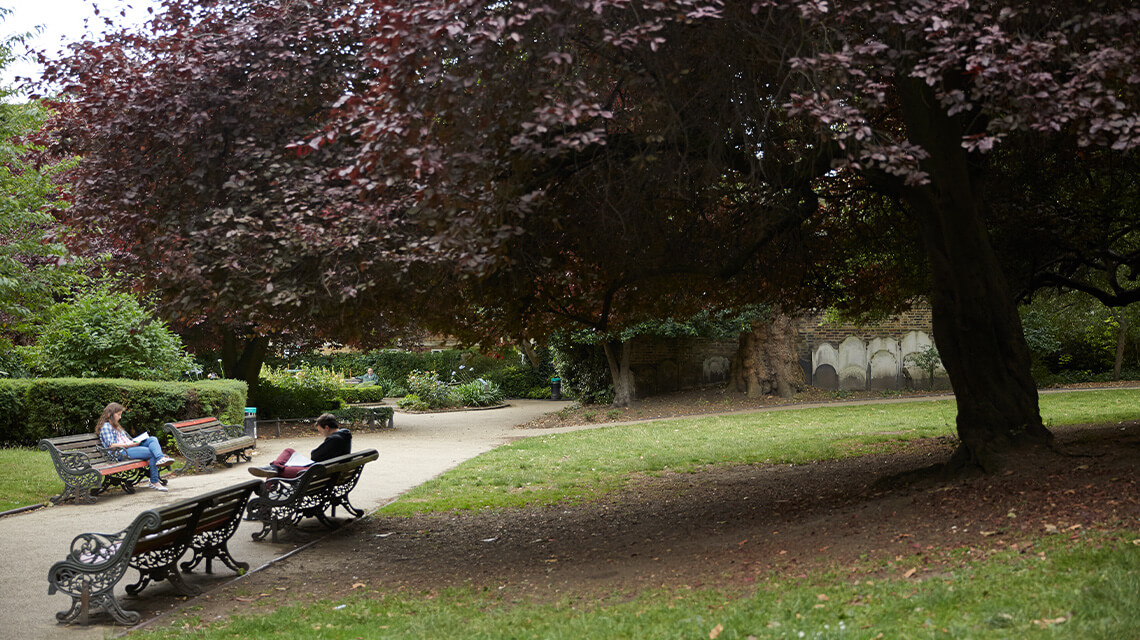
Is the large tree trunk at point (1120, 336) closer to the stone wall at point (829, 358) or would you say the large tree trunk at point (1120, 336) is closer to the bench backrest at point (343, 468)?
the stone wall at point (829, 358)

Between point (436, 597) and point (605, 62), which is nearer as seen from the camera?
point (436, 597)

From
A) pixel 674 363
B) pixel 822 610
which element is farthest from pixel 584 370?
pixel 822 610

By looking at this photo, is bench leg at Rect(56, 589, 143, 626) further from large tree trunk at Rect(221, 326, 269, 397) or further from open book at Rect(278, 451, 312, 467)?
large tree trunk at Rect(221, 326, 269, 397)

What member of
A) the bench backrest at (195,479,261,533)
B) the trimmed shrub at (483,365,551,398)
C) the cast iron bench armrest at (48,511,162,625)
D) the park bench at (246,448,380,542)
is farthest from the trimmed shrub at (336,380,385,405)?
the cast iron bench armrest at (48,511,162,625)

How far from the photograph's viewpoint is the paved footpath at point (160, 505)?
20.6 feet

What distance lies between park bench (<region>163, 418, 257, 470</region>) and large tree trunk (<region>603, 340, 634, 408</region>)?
10433 mm

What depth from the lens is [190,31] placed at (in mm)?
8164

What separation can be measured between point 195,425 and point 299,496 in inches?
285

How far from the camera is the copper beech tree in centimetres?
599

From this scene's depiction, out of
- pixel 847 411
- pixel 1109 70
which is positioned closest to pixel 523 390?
pixel 847 411

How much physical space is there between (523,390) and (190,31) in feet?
85.2

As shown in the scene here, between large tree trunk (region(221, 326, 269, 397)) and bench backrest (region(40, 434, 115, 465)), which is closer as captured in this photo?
bench backrest (region(40, 434, 115, 465))

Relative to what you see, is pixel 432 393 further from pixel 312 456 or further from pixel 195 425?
pixel 312 456

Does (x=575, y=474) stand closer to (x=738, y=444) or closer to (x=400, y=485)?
(x=400, y=485)
